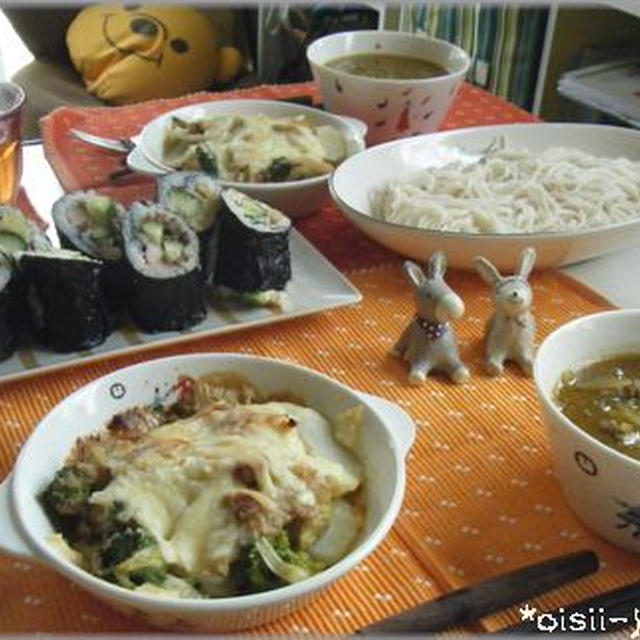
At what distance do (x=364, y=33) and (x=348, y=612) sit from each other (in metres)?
1.23

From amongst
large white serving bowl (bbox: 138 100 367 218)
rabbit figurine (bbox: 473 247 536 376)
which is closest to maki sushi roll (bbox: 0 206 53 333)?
large white serving bowl (bbox: 138 100 367 218)

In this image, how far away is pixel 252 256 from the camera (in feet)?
3.47

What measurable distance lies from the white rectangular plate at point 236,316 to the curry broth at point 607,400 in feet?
1.05

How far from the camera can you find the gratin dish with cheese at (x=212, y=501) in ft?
2.15

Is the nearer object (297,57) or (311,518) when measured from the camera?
(311,518)

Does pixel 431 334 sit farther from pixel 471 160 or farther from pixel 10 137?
pixel 10 137

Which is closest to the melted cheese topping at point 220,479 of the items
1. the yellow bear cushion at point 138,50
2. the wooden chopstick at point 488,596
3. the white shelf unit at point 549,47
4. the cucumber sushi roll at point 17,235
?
the wooden chopstick at point 488,596

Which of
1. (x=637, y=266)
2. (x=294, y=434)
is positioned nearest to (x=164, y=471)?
(x=294, y=434)

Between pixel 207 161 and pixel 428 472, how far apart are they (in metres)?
0.64

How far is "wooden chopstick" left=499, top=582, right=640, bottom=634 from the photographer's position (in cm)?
67

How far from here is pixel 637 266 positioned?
121 cm

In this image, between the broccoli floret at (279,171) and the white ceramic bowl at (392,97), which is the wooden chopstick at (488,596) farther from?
the white ceramic bowl at (392,97)

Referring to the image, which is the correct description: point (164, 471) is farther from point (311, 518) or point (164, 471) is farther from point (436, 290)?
point (436, 290)

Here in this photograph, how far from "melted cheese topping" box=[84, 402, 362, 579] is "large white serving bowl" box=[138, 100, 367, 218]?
1.63 ft
